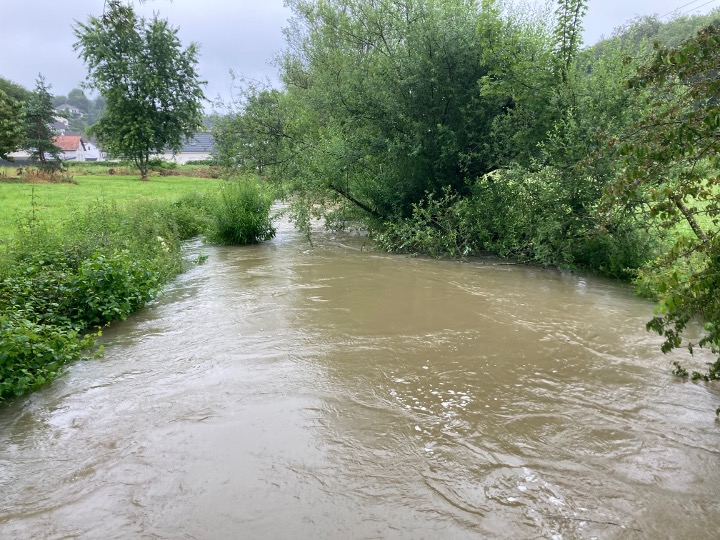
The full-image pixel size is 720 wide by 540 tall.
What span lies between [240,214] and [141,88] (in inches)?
1096

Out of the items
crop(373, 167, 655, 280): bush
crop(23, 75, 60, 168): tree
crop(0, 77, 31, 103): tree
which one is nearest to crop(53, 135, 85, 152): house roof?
crop(0, 77, 31, 103): tree

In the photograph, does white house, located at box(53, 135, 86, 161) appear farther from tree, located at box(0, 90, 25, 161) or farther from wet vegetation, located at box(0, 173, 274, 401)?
wet vegetation, located at box(0, 173, 274, 401)

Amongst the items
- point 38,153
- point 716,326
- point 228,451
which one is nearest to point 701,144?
point 716,326

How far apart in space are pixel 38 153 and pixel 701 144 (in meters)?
41.5

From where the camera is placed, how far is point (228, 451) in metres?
4.36

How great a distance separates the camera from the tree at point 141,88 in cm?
3584

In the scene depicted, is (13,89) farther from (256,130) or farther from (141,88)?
(256,130)

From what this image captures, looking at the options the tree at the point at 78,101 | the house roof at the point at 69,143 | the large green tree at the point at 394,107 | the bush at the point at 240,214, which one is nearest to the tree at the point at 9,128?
the bush at the point at 240,214

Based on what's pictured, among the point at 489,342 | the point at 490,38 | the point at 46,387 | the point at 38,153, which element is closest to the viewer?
the point at 46,387

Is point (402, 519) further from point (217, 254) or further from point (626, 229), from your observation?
point (217, 254)

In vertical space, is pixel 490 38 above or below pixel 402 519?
above

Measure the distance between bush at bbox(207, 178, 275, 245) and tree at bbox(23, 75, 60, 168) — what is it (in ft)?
89.2

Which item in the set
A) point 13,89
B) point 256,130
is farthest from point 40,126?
point 256,130

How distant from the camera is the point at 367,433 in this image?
4.63 m
